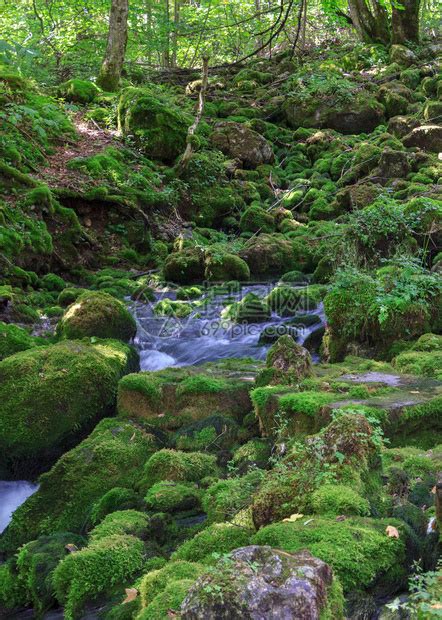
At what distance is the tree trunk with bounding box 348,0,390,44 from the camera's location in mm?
23219

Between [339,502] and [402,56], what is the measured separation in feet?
71.6

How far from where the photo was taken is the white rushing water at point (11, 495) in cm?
559

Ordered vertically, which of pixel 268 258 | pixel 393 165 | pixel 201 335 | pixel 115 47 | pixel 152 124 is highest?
pixel 115 47

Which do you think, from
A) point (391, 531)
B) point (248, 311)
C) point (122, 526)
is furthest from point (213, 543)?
point (248, 311)

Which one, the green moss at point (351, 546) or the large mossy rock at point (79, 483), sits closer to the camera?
the green moss at point (351, 546)

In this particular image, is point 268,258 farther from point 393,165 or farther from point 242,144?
point 242,144

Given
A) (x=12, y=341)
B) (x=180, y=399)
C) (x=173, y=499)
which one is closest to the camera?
(x=173, y=499)

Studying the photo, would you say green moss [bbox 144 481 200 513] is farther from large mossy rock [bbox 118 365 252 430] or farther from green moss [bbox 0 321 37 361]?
green moss [bbox 0 321 37 361]

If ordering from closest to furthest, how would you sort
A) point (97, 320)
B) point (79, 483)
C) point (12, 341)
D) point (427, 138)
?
point (79, 483)
point (12, 341)
point (97, 320)
point (427, 138)

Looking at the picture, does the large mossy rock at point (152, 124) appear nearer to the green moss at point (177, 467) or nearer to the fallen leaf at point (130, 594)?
the green moss at point (177, 467)

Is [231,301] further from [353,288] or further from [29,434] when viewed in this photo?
[29,434]

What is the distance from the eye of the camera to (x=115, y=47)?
17.7 m

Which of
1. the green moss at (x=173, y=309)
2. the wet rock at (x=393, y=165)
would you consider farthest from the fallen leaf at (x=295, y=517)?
the wet rock at (x=393, y=165)

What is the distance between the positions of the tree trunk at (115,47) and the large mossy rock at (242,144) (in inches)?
146
